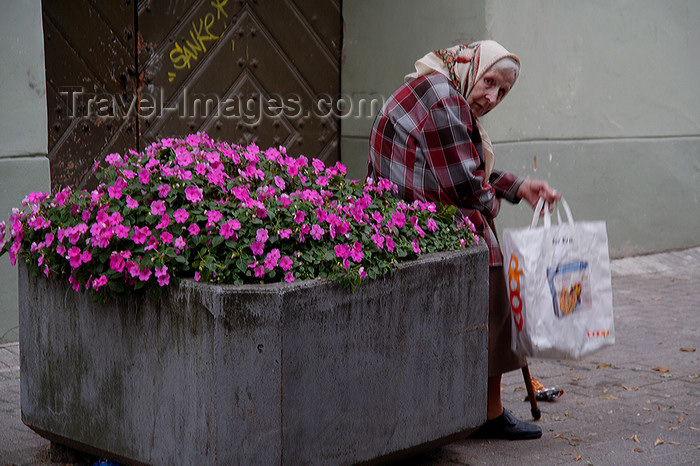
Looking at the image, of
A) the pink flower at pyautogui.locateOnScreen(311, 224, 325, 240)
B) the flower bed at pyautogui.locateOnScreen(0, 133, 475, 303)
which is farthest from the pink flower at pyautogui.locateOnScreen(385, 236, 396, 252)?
the pink flower at pyautogui.locateOnScreen(311, 224, 325, 240)

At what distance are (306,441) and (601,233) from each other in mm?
1490

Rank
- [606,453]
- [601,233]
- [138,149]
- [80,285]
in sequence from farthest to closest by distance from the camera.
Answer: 1. [138,149]
2. [606,453]
3. [601,233]
4. [80,285]

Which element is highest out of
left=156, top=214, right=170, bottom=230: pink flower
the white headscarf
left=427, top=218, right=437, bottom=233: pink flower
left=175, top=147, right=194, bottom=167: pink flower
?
the white headscarf

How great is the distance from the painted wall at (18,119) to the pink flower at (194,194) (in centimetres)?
234

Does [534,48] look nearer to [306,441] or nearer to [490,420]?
[490,420]

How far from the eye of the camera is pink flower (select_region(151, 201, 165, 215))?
3.12 meters

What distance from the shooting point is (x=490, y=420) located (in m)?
4.17

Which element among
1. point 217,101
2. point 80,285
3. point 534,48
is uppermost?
point 534,48

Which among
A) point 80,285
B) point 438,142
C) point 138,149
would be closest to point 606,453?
point 438,142

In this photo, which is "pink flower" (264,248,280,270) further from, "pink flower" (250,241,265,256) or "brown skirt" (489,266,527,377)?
"brown skirt" (489,266,527,377)

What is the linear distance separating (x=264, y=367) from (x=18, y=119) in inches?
116

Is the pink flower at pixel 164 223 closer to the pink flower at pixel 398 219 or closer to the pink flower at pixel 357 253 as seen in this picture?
the pink flower at pixel 357 253

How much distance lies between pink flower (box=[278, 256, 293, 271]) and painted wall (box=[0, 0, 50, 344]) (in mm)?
2649

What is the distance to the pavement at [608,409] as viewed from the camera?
3900 millimetres
